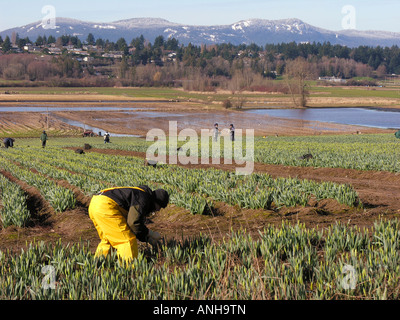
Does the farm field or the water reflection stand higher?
the farm field

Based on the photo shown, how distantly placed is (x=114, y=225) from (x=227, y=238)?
2.25 meters

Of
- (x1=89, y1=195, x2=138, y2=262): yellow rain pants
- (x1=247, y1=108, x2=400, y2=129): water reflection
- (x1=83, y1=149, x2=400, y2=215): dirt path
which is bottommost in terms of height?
(x1=247, y1=108, x2=400, y2=129): water reflection

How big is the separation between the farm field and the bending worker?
279mm

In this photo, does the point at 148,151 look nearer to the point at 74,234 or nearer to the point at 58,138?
the point at 74,234

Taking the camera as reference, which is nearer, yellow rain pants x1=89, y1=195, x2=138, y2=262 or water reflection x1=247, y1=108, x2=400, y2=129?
yellow rain pants x1=89, y1=195, x2=138, y2=262

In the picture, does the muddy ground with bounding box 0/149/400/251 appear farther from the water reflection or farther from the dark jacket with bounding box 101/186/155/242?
the water reflection

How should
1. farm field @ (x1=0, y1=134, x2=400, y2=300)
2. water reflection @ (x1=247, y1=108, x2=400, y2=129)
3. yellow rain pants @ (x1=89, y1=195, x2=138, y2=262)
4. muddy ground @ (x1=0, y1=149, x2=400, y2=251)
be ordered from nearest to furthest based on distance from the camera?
farm field @ (x1=0, y1=134, x2=400, y2=300), yellow rain pants @ (x1=89, y1=195, x2=138, y2=262), muddy ground @ (x1=0, y1=149, x2=400, y2=251), water reflection @ (x1=247, y1=108, x2=400, y2=129)

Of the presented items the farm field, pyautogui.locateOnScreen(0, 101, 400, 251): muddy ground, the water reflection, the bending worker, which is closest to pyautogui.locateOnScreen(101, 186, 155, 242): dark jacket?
the bending worker

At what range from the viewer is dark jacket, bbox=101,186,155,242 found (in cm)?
654

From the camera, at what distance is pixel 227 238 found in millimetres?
8164

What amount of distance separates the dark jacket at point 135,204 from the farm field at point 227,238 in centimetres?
34

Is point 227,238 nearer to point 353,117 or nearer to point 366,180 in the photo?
point 366,180
